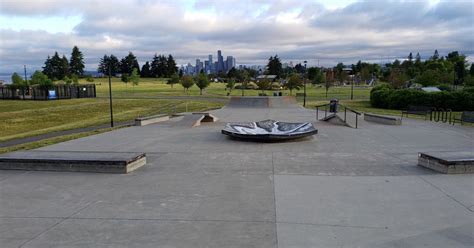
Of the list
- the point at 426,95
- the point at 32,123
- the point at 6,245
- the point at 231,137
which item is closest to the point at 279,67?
the point at 426,95

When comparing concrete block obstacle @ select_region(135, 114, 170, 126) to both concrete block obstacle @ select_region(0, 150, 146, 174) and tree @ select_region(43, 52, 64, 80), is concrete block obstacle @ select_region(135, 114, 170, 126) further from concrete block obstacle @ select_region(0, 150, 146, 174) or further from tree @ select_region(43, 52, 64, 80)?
tree @ select_region(43, 52, 64, 80)

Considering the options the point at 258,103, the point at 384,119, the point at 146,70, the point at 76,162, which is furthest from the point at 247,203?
the point at 146,70

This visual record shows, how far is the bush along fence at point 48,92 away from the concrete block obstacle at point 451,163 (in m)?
52.2

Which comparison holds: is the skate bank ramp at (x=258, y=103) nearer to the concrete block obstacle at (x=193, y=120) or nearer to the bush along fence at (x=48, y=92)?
the concrete block obstacle at (x=193, y=120)

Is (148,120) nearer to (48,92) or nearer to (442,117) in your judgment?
(442,117)

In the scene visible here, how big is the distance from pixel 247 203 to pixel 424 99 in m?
32.6

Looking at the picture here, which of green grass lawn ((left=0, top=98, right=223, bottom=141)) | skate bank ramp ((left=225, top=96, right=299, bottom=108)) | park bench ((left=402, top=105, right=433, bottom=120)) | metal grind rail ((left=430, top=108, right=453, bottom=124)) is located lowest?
green grass lawn ((left=0, top=98, right=223, bottom=141))

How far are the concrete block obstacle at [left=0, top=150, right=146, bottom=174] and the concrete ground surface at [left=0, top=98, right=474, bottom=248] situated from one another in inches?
9.1

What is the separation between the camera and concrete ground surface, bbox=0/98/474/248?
16.1 ft

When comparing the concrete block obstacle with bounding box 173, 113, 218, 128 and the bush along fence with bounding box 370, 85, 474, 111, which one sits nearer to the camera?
the concrete block obstacle with bounding box 173, 113, 218, 128

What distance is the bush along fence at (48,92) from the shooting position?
5317 cm

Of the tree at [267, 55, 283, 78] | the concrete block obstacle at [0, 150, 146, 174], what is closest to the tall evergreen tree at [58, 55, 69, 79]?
the tree at [267, 55, 283, 78]

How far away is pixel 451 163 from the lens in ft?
27.0

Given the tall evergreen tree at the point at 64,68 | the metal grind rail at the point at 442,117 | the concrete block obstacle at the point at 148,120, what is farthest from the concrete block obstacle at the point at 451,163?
the tall evergreen tree at the point at 64,68
